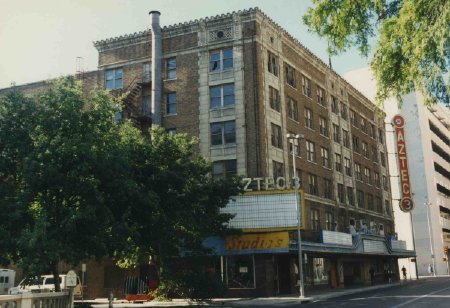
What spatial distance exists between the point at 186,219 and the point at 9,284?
21449 mm

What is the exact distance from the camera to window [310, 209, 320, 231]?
4650 cm

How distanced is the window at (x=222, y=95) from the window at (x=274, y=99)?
3519mm

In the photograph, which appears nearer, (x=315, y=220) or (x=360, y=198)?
(x=315, y=220)

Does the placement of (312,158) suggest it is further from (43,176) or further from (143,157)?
(43,176)

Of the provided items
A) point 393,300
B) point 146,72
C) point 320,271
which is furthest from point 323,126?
point 393,300

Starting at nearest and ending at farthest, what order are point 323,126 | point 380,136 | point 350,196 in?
1. point 323,126
2. point 350,196
3. point 380,136

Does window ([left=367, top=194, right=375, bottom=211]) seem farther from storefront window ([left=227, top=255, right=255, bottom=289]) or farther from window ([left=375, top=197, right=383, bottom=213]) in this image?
storefront window ([left=227, top=255, right=255, bottom=289])

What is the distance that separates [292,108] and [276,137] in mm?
4953

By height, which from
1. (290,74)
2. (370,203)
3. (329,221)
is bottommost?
(329,221)

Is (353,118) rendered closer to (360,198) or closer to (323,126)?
(360,198)

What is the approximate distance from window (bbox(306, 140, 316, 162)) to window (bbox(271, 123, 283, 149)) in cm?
544

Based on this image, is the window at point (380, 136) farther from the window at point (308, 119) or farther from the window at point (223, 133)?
the window at point (223, 133)

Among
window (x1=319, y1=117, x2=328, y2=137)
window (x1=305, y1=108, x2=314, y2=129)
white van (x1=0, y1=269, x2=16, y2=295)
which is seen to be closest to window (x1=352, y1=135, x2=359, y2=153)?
window (x1=319, y1=117, x2=328, y2=137)

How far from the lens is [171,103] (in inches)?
1742
